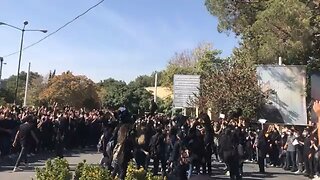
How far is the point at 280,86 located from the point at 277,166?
24.4 ft

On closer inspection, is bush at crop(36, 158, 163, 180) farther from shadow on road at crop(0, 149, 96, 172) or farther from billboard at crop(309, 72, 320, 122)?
billboard at crop(309, 72, 320, 122)

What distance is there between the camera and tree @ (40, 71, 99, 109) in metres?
58.8

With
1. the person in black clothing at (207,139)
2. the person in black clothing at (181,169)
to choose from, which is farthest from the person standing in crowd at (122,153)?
the person in black clothing at (207,139)

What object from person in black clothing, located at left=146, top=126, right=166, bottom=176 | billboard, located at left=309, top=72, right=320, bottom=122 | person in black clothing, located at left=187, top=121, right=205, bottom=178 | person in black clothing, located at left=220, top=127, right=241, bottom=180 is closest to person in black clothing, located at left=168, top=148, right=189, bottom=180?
person in black clothing, located at left=187, top=121, right=205, bottom=178

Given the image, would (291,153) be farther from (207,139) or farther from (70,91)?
(70,91)

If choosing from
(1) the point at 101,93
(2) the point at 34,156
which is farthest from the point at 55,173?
(1) the point at 101,93

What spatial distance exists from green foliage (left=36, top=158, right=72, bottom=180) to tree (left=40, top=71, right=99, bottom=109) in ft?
165

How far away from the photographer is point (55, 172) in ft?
26.0

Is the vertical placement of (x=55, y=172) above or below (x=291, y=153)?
below

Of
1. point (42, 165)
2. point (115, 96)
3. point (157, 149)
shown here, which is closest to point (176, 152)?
point (157, 149)

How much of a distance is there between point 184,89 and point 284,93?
330 inches

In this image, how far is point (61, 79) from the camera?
59312 mm

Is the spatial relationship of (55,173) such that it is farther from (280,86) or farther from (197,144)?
(280,86)

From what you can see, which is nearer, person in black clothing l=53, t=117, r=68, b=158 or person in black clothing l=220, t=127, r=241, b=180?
person in black clothing l=220, t=127, r=241, b=180
